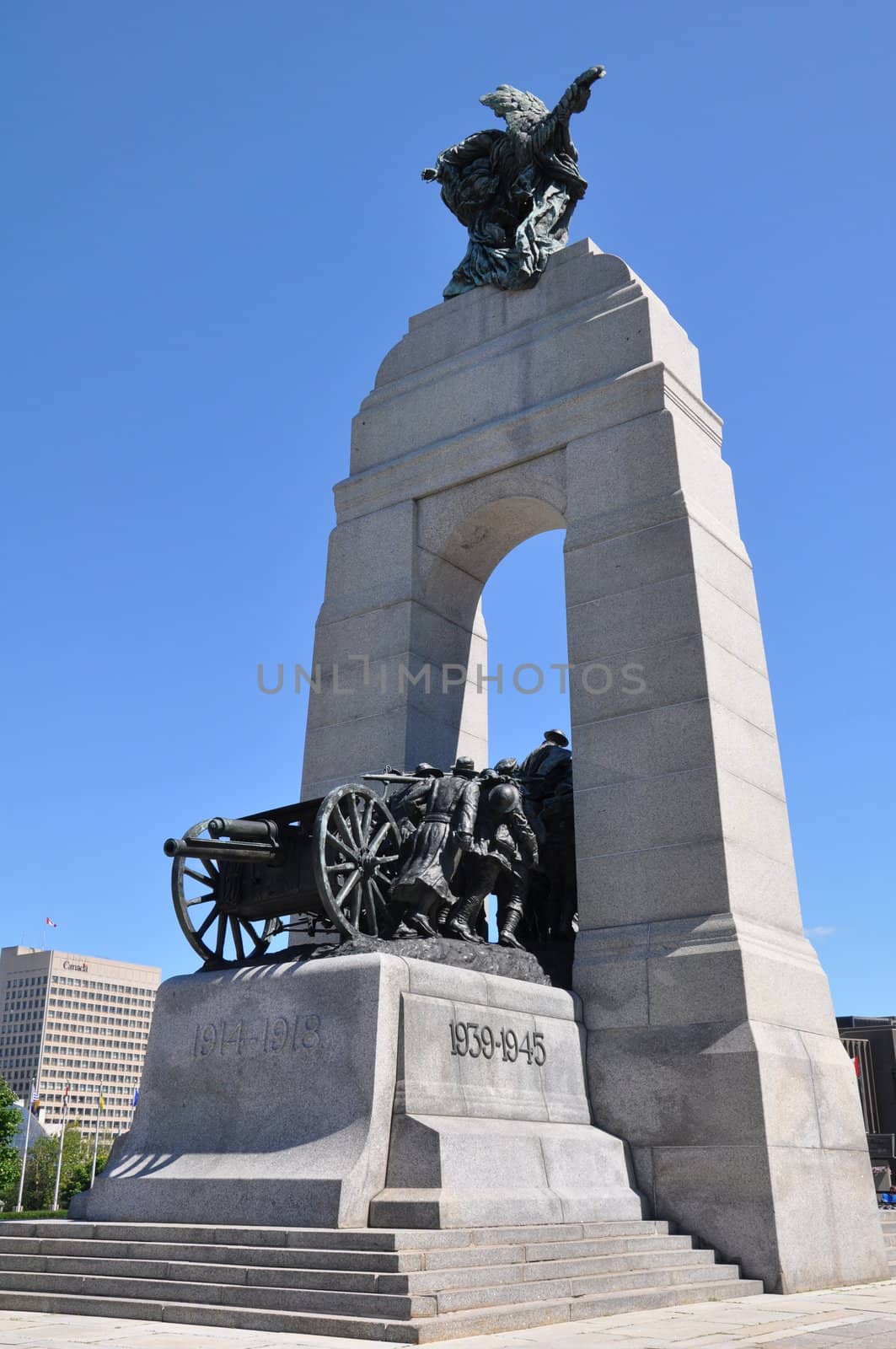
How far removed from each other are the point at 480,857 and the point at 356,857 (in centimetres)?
165

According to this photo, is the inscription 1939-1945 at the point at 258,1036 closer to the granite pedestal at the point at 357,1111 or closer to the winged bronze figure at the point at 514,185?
the granite pedestal at the point at 357,1111

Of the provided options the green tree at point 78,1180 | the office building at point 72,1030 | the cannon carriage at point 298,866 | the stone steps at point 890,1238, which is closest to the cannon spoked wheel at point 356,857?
the cannon carriage at point 298,866

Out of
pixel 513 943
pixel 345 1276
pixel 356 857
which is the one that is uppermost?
pixel 356 857

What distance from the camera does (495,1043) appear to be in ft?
37.7

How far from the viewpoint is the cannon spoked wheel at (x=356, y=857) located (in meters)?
11.8

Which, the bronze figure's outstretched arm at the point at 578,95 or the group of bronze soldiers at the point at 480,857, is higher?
the bronze figure's outstretched arm at the point at 578,95

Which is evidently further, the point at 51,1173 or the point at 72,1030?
the point at 72,1030

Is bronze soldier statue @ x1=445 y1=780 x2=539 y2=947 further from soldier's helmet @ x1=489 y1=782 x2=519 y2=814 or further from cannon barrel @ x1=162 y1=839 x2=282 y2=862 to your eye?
cannon barrel @ x1=162 y1=839 x2=282 y2=862

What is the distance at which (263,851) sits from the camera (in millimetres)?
12352

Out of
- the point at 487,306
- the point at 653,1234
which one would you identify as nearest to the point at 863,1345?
the point at 653,1234

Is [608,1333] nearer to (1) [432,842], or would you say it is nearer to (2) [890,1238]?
(1) [432,842]

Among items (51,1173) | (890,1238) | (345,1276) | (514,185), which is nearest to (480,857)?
(345,1276)

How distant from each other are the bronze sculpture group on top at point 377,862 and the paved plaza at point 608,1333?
4175mm

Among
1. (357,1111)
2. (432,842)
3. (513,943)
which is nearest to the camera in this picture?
(357,1111)
